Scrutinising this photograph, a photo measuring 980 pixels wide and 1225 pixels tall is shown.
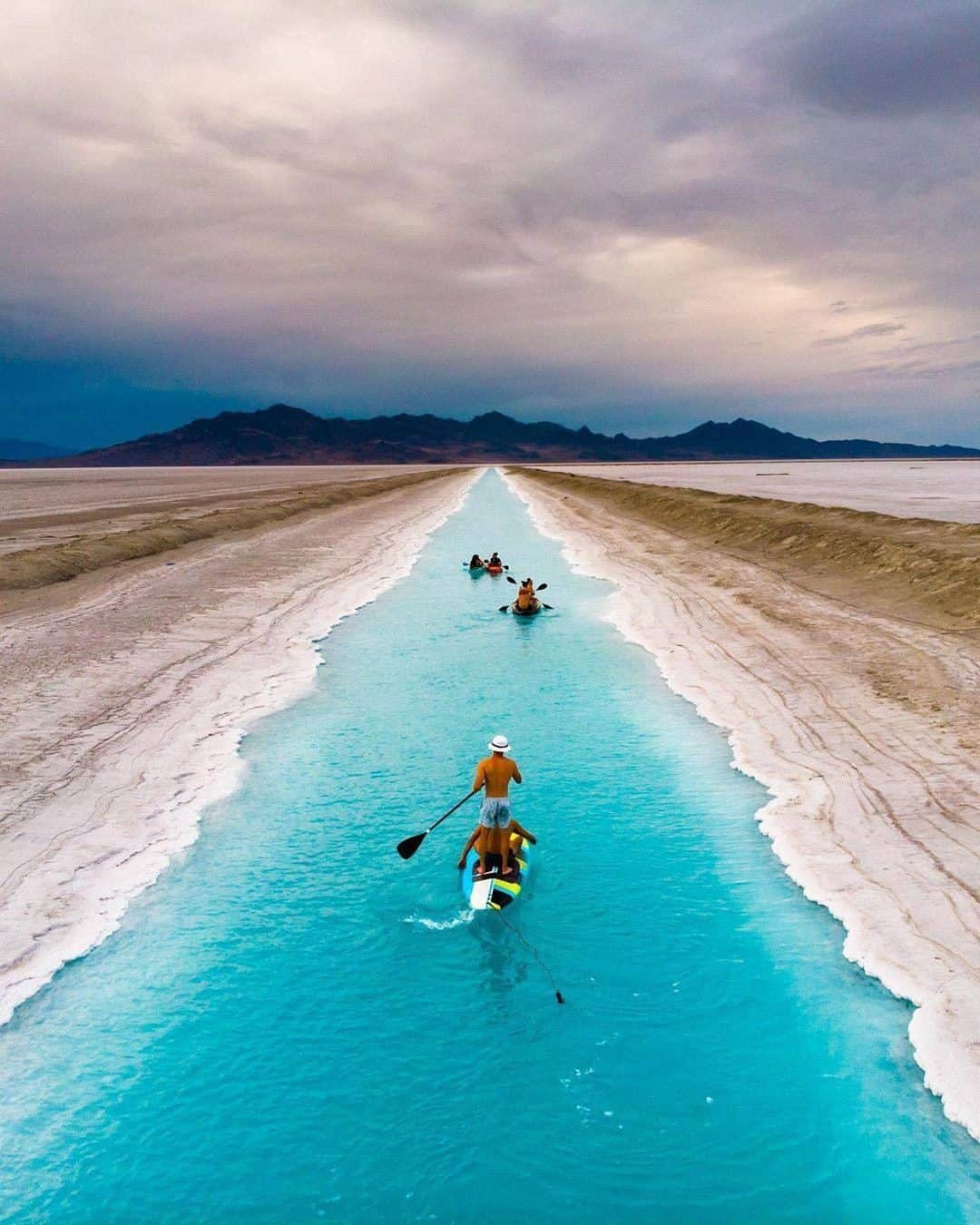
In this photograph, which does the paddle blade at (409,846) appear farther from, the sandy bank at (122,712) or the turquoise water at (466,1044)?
the sandy bank at (122,712)

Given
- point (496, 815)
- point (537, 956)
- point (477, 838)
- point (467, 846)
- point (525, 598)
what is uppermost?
point (496, 815)

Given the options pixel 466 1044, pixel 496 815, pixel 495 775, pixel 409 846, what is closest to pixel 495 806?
pixel 496 815

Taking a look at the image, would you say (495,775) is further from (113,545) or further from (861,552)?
(113,545)

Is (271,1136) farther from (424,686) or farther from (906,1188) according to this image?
(424,686)

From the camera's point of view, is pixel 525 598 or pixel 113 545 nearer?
pixel 525 598

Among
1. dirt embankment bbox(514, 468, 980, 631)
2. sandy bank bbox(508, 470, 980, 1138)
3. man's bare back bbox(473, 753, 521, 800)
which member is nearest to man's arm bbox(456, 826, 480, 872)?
man's bare back bbox(473, 753, 521, 800)

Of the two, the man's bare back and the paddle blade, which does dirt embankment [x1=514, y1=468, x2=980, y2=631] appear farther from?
the paddle blade

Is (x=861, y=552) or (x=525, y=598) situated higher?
(x=861, y=552)
